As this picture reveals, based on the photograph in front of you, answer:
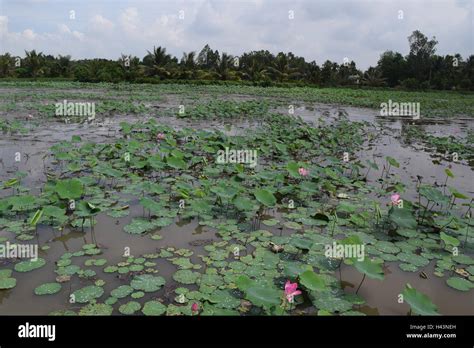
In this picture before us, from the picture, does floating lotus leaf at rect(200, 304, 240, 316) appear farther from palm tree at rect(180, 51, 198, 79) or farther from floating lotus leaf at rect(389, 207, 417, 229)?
palm tree at rect(180, 51, 198, 79)

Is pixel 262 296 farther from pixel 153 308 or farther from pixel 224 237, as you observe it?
pixel 224 237

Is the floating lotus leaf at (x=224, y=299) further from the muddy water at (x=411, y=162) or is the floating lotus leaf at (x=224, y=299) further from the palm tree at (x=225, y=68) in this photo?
the palm tree at (x=225, y=68)

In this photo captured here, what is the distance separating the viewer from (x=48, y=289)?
265 centimetres

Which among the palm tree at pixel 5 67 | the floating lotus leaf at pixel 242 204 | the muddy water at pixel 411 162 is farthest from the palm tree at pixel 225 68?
the floating lotus leaf at pixel 242 204

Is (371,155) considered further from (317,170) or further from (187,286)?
(187,286)

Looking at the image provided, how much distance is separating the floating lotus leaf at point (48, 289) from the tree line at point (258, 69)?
2610 cm

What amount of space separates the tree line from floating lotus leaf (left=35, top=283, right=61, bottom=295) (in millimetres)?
26096

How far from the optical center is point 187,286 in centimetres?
279

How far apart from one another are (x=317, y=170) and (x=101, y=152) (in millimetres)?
3504

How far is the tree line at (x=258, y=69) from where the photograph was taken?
3159 centimetres

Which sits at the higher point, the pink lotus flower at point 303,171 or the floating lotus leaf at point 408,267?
the pink lotus flower at point 303,171

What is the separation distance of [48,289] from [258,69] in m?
35.1

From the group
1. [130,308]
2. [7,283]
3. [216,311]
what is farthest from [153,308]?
[7,283]

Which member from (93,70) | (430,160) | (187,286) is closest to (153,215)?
(187,286)
